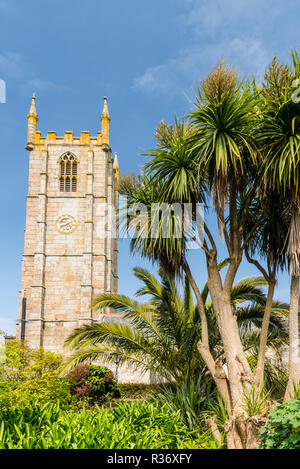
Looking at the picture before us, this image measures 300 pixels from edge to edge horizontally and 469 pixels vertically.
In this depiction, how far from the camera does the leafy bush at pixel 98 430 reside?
629 cm

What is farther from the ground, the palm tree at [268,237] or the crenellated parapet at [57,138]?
the crenellated parapet at [57,138]

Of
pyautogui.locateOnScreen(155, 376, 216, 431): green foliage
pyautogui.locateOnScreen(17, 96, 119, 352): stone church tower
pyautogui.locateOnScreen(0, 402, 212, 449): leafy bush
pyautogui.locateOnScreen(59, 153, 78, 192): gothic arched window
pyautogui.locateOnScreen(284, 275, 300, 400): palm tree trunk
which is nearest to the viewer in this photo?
pyautogui.locateOnScreen(0, 402, 212, 449): leafy bush

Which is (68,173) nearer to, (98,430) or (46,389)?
(46,389)

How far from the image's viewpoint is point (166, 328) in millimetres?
12016

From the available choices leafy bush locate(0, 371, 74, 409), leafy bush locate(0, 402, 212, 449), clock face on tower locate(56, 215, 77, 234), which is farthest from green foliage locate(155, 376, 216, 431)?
clock face on tower locate(56, 215, 77, 234)

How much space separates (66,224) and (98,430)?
139 ft

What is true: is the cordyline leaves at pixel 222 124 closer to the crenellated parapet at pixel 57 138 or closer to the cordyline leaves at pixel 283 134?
the cordyline leaves at pixel 283 134

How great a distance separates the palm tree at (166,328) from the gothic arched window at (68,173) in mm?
38124

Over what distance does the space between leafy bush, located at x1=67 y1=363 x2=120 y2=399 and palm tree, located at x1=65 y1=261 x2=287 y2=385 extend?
5471 mm

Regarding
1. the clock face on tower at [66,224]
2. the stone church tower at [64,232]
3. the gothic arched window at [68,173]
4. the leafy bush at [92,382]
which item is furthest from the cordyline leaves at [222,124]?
the gothic arched window at [68,173]

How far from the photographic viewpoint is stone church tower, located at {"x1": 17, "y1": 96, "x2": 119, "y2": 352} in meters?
45.3

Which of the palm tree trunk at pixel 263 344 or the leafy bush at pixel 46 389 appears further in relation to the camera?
the leafy bush at pixel 46 389

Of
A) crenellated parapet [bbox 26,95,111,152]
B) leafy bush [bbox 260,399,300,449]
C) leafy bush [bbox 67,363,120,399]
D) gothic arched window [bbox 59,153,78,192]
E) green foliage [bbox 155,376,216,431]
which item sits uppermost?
crenellated parapet [bbox 26,95,111,152]

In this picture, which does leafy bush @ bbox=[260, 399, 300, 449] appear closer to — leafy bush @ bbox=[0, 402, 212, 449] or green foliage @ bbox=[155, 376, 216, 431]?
leafy bush @ bbox=[0, 402, 212, 449]
